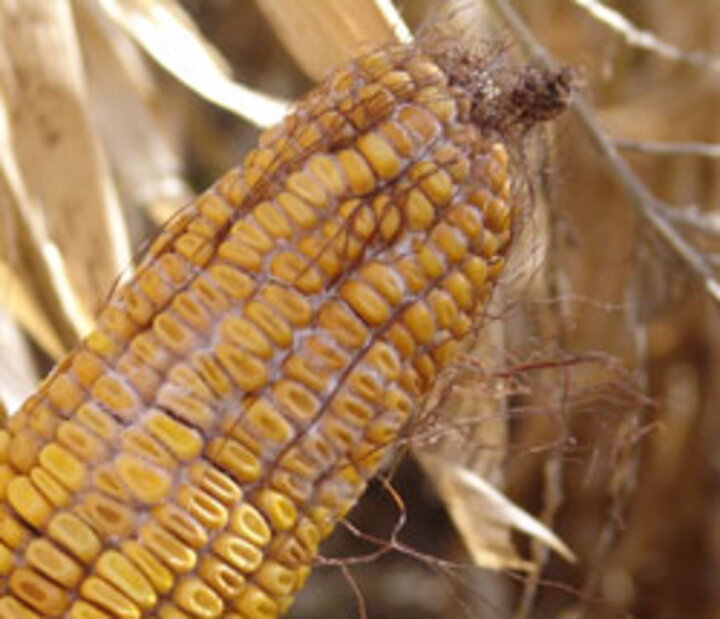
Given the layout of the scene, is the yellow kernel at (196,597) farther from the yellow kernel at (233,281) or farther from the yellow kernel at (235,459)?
the yellow kernel at (233,281)

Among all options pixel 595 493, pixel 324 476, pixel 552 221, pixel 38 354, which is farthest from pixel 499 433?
pixel 38 354

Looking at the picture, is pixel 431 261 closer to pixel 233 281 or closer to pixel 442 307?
pixel 442 307

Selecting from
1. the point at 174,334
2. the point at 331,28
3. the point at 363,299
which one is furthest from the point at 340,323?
the point at 331,28

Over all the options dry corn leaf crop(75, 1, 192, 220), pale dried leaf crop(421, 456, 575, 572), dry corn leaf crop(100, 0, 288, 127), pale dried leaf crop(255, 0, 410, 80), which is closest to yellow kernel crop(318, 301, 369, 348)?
pale dried leaf crop(255, 0, 410, 80)

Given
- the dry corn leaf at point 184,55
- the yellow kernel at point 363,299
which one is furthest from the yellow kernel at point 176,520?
the dry corn leaf at point 184,55

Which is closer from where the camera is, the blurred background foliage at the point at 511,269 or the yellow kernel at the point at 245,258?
the yellow kernel at the point at 245,258

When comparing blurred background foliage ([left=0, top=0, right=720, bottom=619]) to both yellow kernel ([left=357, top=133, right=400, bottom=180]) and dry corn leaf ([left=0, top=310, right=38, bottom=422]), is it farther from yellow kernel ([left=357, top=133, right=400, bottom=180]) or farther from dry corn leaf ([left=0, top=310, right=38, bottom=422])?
yellow kernel ([left=357, top=133, right=400, bottom=180])
